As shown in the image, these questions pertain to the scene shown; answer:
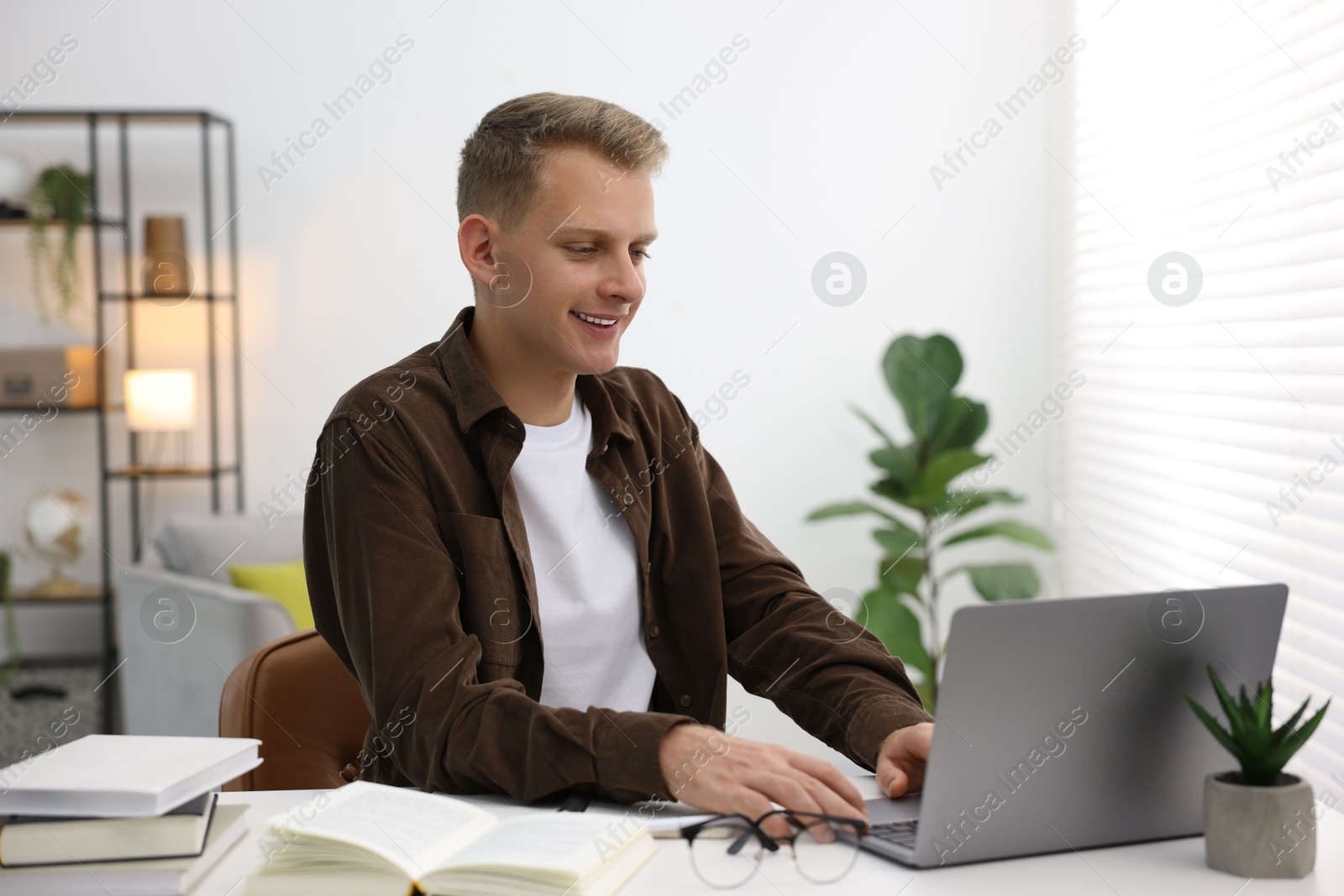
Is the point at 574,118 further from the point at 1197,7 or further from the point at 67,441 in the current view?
the point at 67,441

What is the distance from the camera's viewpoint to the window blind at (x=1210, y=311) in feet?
7.14

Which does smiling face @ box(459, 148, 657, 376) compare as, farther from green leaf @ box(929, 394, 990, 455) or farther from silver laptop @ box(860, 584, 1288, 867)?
green leaf @ box(929, 394, 990, 455)

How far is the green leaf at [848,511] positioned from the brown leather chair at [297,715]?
2.09m

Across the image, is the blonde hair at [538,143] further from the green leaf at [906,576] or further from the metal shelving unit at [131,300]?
the metal shelving unit at [131,300]

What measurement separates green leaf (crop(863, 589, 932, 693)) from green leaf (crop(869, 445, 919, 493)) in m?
0.34

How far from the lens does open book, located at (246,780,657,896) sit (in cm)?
84

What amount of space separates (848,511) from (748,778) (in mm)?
2428

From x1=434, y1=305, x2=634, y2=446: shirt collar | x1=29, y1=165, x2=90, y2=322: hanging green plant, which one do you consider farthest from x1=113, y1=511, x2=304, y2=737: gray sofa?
x1=434, y1=305, x2=634, y2=446: shirt collar

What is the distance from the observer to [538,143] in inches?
56.9

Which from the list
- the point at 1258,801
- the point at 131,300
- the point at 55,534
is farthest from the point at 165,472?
the point at 1258,801

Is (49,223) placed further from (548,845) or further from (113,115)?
(548,845)

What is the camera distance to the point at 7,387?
12.3 ft

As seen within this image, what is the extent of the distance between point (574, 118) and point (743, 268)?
7.72 ft

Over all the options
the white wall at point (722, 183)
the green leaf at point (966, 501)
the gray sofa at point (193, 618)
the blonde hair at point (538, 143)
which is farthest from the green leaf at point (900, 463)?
the blonde hair at point (538, 143)
